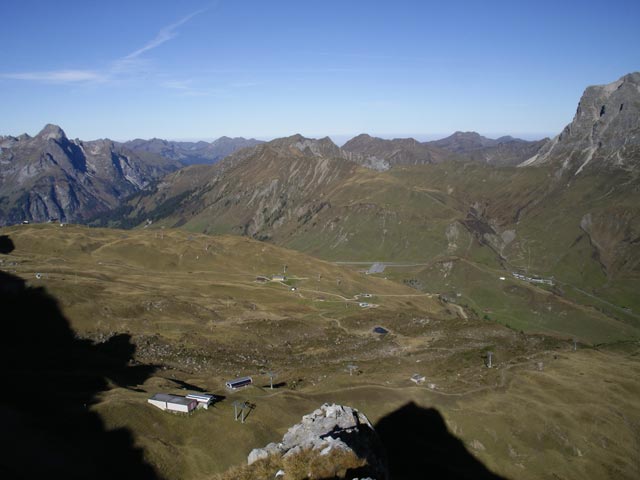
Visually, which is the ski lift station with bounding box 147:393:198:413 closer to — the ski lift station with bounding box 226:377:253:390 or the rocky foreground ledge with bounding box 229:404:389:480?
the ski lift station with bounding box 226:377:253:390

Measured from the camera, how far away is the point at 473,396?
82.5 m

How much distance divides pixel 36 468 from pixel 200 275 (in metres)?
148

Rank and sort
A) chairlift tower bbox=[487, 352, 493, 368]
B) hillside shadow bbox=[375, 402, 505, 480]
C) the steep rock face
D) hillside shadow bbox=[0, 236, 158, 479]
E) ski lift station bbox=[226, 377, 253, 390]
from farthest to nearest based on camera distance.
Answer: chairlift tower bbox=[487, 352, 493, 368], ski lift station bbox=[226, 377, 253, 390], hillside shadow bbox=[375, 402, 505, 480], hillside shadow bbox=[0, 236, 158, 479], the steep rock face

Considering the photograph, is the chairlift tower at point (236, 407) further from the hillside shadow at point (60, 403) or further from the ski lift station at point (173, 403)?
the hillside shadow at point (60, 403)

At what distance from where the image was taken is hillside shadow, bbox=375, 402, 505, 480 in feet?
202

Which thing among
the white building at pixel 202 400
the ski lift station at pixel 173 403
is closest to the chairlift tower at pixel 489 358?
the white building at pixel 202 400

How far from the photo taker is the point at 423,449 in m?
66.6

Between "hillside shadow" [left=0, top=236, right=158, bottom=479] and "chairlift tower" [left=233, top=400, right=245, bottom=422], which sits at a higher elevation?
"hillside shadow" [left=0, top=236, right=158, bottom=479]

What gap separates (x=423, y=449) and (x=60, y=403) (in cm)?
4711

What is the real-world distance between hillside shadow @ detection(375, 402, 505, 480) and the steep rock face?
14.1 m

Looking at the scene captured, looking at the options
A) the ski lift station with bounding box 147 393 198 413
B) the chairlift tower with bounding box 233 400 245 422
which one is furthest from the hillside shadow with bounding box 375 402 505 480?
the ski lift station with bounding box 147 393 198 413

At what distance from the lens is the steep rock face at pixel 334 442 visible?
117ft

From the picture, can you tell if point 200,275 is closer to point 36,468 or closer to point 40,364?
point 40,364

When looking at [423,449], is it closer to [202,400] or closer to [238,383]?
[202,400]
